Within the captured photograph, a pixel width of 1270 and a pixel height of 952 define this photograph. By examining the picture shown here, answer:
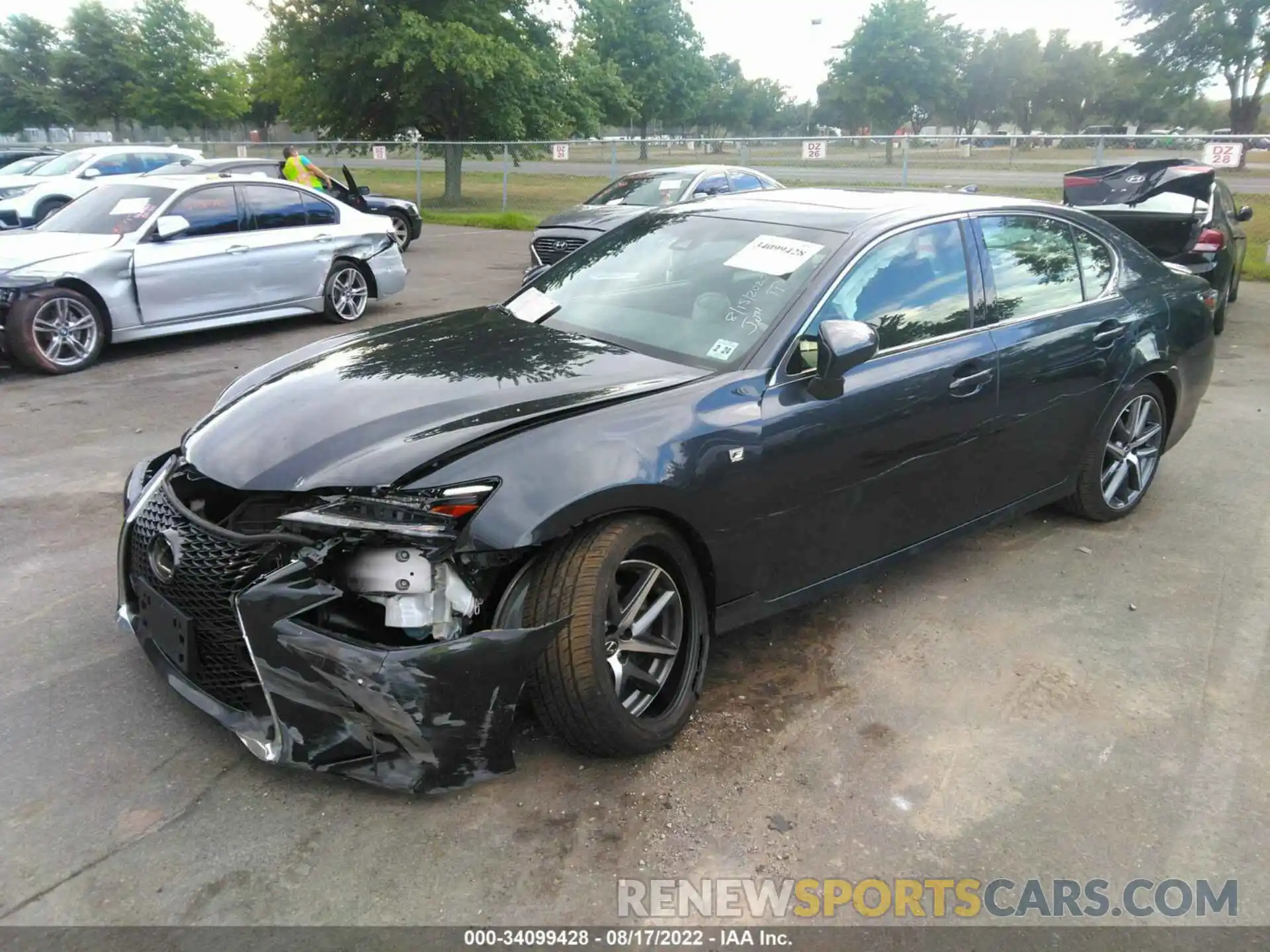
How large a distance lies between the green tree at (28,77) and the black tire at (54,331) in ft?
181

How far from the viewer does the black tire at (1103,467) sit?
4637mm

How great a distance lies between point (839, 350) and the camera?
10.2 feet

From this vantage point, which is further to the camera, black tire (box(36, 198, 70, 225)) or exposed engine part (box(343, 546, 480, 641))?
black tire (box(36, 198, 70, 225))

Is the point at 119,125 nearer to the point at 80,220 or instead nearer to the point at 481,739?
the point at 80,220

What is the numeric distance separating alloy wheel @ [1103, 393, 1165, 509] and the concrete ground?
458 mm

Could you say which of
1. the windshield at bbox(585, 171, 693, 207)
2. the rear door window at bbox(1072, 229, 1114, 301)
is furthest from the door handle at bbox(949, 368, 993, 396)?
the windshield at bbox(585, 171, 693, 207)

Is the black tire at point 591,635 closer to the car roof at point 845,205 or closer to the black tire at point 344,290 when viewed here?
the car roof at point 845,205

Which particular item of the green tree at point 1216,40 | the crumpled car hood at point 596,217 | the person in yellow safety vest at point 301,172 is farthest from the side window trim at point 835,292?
the green tree at point 1216,40

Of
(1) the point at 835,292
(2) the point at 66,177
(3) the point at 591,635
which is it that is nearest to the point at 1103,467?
(1) the point at 835,292

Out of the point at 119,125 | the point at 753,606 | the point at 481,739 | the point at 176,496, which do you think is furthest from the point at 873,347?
the point at 119,125

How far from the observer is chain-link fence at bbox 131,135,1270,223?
53.7ft

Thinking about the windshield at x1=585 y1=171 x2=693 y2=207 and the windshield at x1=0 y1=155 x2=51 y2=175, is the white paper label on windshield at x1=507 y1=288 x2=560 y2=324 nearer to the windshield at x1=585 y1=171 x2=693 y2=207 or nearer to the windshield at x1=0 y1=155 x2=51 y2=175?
the windshield at x1=585 y1=171 x2=693 y2=207

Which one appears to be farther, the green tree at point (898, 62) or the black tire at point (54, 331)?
the green tree at point (898, 62)

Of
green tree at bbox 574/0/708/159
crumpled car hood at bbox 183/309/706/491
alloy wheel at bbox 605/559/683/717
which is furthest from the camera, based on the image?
green tree at bbox 574/0/708/159
